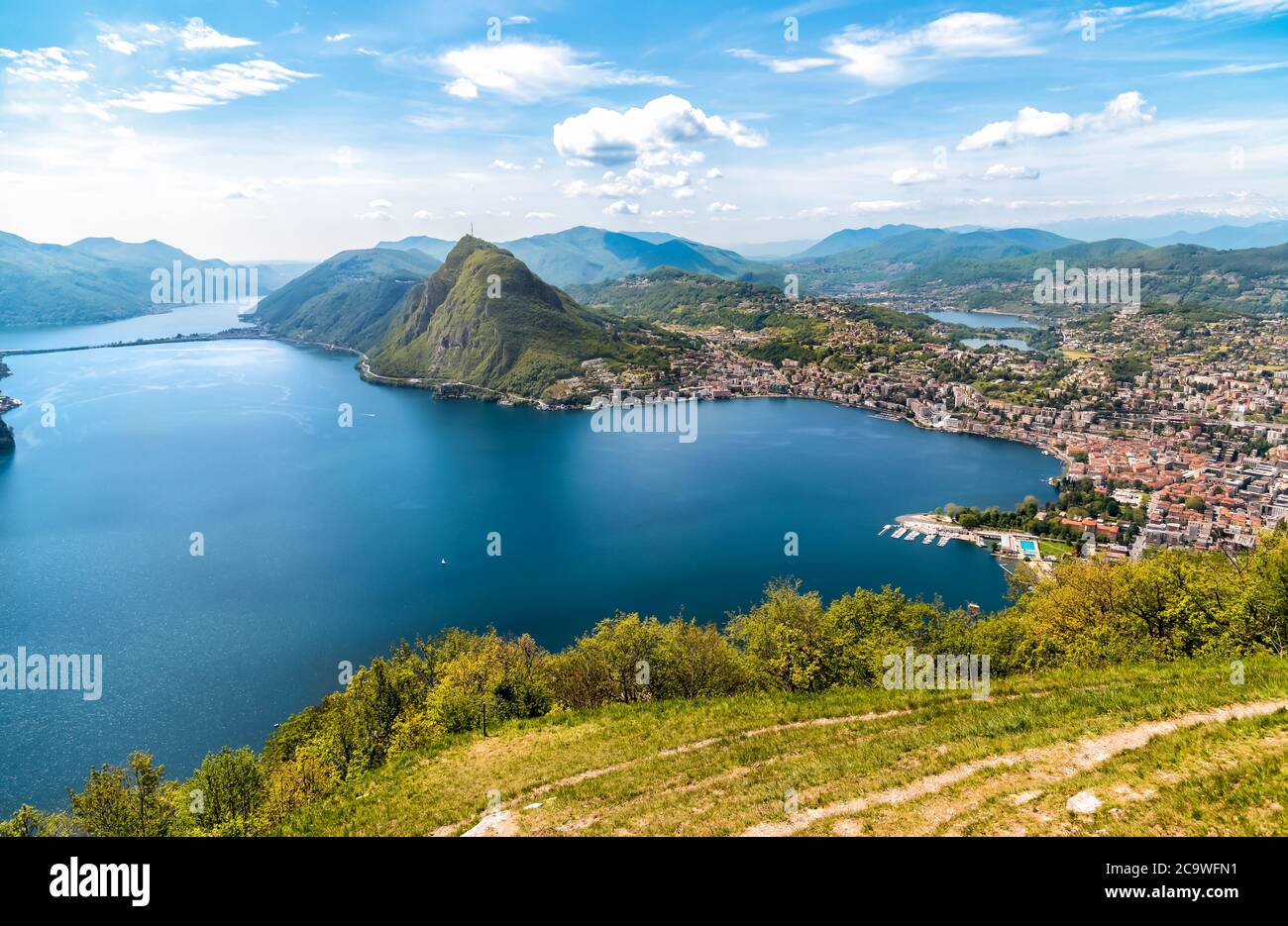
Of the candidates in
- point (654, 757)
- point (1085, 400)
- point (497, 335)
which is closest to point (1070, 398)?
point (1085, 400)

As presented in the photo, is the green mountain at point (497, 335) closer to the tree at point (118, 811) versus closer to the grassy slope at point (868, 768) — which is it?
the tree at point (118, 811)

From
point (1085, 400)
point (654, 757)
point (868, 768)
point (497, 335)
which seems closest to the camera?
point (868, 768)

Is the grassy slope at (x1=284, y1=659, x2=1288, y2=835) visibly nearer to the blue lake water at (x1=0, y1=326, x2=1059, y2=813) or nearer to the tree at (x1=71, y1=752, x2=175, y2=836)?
the tree at (x1=71, y1=752, x2=175, y2=836)

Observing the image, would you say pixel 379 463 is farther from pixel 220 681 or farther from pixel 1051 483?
pixel 1051 483

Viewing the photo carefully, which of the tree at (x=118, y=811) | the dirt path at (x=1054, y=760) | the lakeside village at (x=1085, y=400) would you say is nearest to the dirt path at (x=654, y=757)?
the dirt path at (x=1054, y=760)

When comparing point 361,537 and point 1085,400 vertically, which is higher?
point 1085,400

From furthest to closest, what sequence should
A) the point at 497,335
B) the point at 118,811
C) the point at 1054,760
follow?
the point at 497,335 → the point at 118,811 → the point at 1054,760

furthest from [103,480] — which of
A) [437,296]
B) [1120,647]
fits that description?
[437,296]

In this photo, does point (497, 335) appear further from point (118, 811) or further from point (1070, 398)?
point (118, 811)
